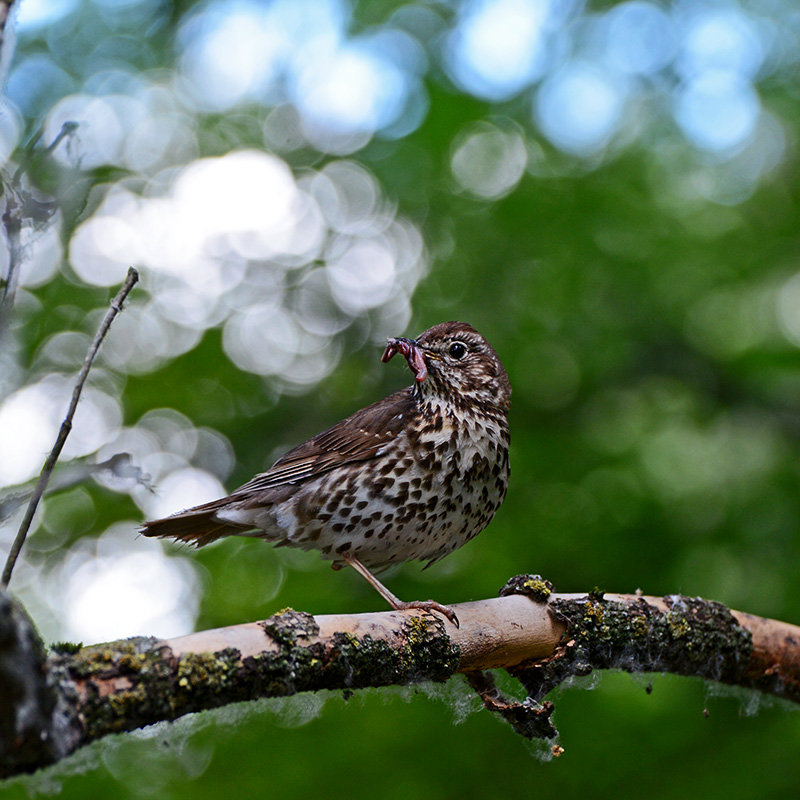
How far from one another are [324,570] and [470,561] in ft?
3.58

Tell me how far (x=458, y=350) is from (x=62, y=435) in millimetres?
2682

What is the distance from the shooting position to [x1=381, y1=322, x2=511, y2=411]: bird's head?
390 centimetres

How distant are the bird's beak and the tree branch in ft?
3.72

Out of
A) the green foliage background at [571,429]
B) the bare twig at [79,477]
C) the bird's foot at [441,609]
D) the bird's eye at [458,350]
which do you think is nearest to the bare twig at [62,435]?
the bare twig at [79,477]

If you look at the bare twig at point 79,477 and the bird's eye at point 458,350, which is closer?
the bare twig at point 79,477

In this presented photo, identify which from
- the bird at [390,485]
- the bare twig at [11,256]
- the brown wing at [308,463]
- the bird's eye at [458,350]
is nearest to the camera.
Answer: the bare twig at [11,256]

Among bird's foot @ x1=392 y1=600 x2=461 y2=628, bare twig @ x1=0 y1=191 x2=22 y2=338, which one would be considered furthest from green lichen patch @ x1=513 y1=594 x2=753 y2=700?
bare twig @ x1=0 y1=191 x2=22 y2=338

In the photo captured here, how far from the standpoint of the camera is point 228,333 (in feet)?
25.1

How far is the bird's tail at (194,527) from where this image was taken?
3.46 meters

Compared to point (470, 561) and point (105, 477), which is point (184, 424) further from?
point (105, 477)

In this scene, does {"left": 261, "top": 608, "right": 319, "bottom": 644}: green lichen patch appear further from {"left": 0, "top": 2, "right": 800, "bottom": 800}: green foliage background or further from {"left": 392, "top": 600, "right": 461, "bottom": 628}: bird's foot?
{"left": 0, "top": 2, "right": 800, "bottom": 800}: green foliage background

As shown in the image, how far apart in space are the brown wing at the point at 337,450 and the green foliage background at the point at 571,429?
1672mm

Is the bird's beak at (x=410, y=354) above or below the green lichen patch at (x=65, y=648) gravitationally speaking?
above

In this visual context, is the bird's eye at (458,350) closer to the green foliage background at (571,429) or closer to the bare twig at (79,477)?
the green foliage background at (571,429)
